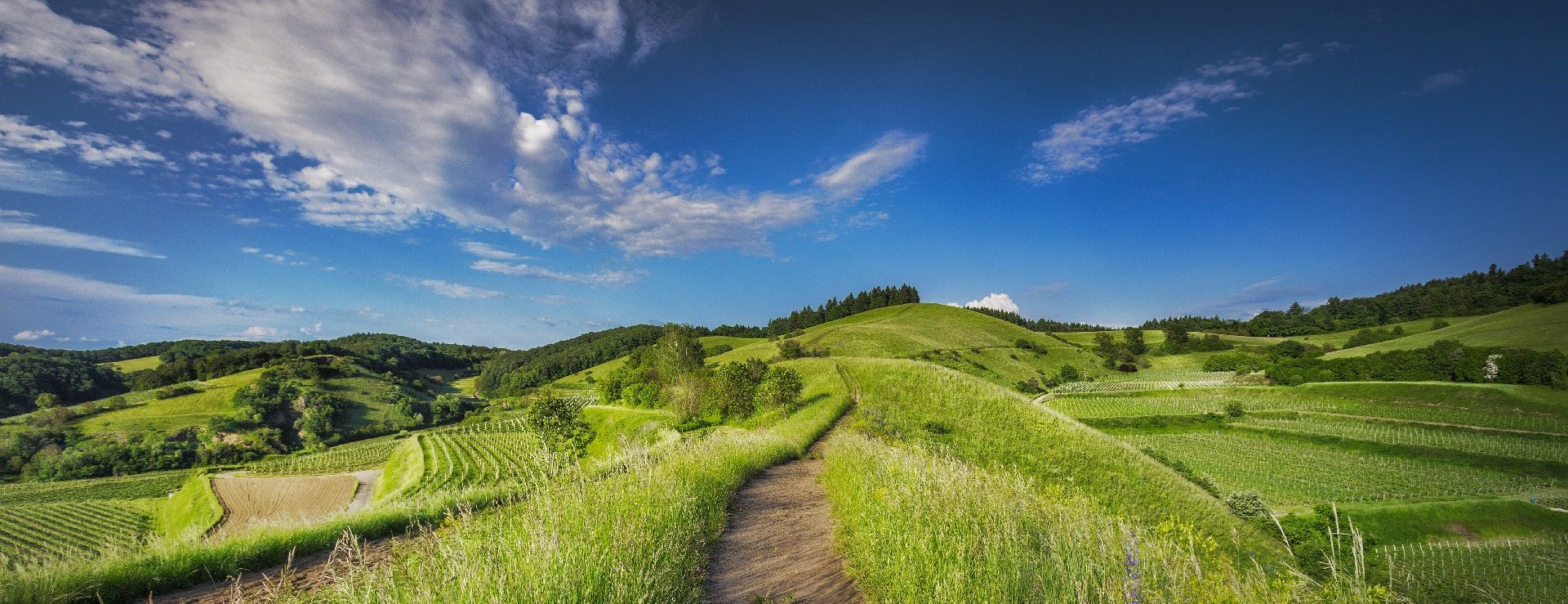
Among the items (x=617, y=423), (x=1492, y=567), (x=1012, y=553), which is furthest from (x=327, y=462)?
(x=1492, y=567)

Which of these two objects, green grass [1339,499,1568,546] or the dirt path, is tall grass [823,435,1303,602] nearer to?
green grass [1339,499,1568,546]

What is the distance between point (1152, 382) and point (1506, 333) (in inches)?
1784

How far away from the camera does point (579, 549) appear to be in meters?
4.80

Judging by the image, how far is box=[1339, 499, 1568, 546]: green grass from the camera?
3878 centimetres

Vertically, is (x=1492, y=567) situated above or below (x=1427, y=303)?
below

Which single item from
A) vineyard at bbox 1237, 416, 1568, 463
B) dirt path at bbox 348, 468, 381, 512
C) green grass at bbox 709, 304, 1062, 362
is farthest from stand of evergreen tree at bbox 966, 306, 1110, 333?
dirt path at bbox 348, 468, 381, 512

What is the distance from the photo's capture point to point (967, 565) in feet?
18.4

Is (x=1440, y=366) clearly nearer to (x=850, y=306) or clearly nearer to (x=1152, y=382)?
(x=1152, y=382)

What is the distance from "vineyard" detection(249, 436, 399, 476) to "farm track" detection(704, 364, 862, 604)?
299ft

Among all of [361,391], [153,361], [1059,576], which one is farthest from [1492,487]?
[153,361]

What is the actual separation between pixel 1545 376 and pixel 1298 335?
71.7m

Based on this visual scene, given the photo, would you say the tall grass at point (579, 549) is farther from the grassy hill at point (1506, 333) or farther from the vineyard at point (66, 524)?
the grassy hill at point (1506, 333)

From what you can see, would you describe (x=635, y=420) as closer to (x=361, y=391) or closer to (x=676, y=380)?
(x=676, y=380)

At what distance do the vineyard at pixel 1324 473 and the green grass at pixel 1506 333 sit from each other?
41698 millimetres
